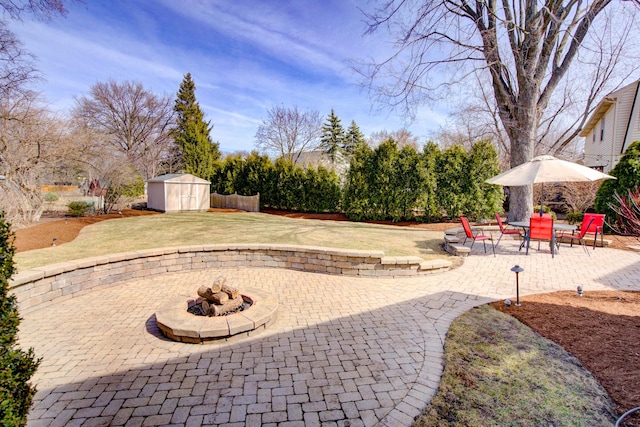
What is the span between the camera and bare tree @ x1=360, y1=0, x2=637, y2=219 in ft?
32.1

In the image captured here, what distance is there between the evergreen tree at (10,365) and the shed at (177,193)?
15.7m

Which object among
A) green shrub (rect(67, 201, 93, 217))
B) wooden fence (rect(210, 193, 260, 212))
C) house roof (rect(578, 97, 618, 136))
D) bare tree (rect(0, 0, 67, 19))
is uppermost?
house roof (rect(578, 97, 618, 136))

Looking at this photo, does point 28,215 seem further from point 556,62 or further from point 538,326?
point 556,62

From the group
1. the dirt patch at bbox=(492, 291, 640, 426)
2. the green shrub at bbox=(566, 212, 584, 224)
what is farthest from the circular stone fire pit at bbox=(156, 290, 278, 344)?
the green shrub at bbox=(566, 212, 584, 224)

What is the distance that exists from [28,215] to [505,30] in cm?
1856

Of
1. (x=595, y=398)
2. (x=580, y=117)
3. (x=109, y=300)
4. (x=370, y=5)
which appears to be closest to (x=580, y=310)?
(x=595, y=398)

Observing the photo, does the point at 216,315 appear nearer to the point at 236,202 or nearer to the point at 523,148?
the point at 523,148

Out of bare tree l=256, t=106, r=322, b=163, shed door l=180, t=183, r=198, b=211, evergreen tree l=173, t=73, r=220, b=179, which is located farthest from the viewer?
bare tree l=256, t=106, r=322, b=163

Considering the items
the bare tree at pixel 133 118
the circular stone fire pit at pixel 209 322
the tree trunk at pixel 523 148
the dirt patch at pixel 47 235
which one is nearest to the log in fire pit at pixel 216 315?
the circular stone fire pit at pixel 209 322

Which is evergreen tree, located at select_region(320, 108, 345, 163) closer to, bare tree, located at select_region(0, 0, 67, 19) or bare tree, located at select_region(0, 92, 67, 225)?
bare tree, located at select_region(0, 92, 67, 225)

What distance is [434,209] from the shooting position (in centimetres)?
1320

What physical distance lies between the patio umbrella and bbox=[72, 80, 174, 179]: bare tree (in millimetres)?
26843

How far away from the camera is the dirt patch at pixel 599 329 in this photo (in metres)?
2.68

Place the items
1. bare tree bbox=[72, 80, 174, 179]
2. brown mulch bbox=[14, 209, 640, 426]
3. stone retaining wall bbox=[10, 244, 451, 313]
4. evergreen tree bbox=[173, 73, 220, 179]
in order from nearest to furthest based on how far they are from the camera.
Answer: brown mulch bbox=[14, 209, 640, 426] → stone retaining wall bbox=[10, 244, 451, 313] → evergreen tree bbox=[173, 73, 220, 179] → bare tree bbox=[72, 80, 174, 179]
